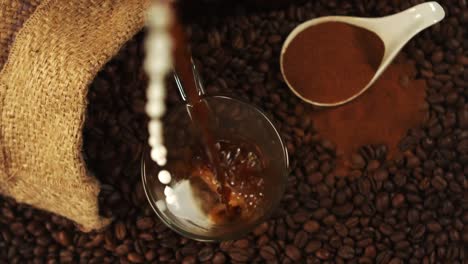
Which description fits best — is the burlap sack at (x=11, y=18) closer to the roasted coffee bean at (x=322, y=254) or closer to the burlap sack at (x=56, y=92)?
the burlap sack at (x=56, y=92)

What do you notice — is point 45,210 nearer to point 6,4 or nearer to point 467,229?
point 6,4

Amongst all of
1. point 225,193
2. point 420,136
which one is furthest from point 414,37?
point 225,193

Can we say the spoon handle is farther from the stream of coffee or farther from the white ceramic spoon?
the stream of coffee

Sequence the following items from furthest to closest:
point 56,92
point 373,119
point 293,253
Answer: point 373,119, point 293,253, point 56,92

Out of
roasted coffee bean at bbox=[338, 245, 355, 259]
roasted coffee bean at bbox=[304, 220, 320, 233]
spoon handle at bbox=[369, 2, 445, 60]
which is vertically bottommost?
roasted coffee bean at bbox=[338, 245, 355, 259]

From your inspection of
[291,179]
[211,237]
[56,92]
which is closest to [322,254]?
[291,179]

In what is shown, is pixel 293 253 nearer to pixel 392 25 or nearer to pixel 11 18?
pixel 392 25

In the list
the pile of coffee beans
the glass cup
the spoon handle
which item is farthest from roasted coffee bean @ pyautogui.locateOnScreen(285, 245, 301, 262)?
the spoon handle
